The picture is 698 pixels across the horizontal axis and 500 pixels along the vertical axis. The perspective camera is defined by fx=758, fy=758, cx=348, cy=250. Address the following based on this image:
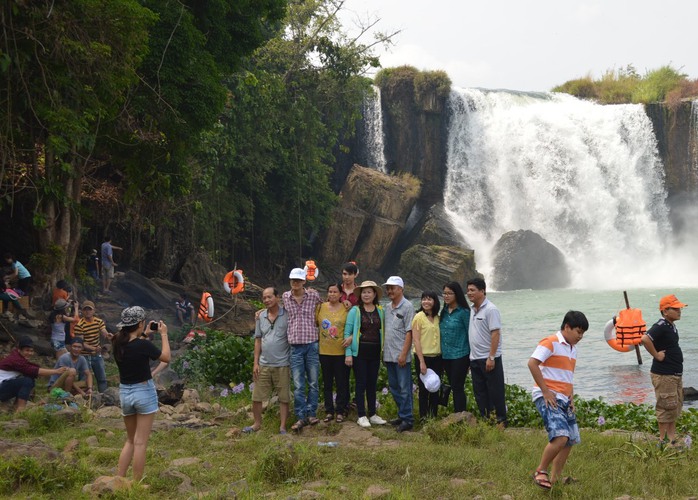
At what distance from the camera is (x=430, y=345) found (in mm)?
7797

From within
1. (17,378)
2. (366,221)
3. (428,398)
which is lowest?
(428,398)

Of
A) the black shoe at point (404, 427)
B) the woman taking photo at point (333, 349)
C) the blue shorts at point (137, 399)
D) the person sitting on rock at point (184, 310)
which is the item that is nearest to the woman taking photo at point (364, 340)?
the woman taking photo at point (333, 349)

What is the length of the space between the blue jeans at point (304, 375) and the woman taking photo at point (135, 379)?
229 centimetres

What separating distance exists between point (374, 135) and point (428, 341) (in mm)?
31593

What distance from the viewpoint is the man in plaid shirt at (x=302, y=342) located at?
7727mm

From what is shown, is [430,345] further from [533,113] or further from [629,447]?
[533,113]

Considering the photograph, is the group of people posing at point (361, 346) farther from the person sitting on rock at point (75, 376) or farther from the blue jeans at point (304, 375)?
the person sitting on rock at point (75, 376)

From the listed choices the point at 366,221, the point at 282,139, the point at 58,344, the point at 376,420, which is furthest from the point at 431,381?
the point at 366,221

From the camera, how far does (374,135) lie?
3866 centimetres

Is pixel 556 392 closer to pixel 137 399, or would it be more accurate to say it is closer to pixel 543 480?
pixel 543 480

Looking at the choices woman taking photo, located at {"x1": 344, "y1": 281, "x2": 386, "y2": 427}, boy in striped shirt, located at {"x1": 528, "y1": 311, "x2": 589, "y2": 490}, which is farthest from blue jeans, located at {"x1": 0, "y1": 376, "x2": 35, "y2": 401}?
boy in striped shirt, located at {"x1": 528, "y1": 311, "x2": 589, "y2": 490}

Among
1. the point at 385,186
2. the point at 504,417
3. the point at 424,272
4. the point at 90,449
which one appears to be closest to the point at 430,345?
the point at 504,417

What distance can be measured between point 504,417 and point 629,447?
1.34m

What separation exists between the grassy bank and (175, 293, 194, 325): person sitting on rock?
9.48 meters
